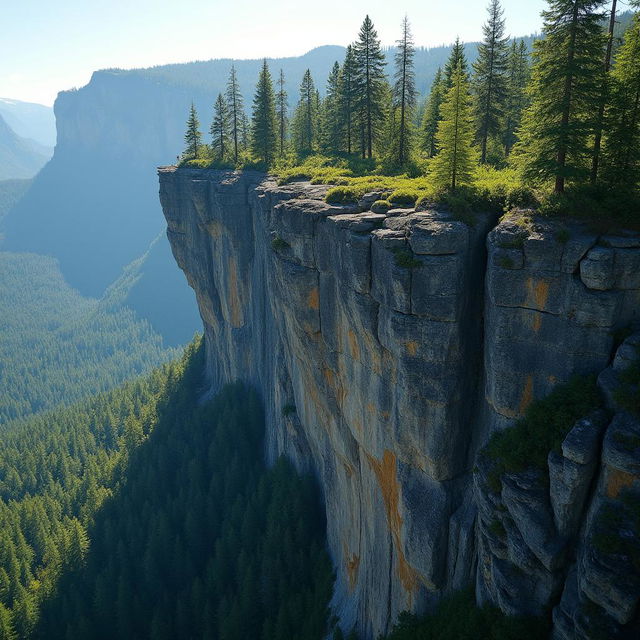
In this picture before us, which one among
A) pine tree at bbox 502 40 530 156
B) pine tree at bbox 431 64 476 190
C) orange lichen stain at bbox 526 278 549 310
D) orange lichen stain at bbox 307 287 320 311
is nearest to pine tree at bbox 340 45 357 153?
pine tree at bbox 502 40 530 156

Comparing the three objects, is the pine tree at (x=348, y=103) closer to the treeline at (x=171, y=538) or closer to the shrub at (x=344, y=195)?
the shrub at (x=344, y=195)

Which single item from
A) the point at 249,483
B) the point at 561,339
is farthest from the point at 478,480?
the point at 249,483

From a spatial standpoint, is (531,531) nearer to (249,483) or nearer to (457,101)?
(457,101)

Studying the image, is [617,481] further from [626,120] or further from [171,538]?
[171,538]

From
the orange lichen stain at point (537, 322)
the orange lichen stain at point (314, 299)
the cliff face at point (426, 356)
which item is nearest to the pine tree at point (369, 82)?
the cliff face at point (426, 356)

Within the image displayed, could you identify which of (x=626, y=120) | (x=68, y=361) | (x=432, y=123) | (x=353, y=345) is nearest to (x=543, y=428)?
(x=353, y=345)
